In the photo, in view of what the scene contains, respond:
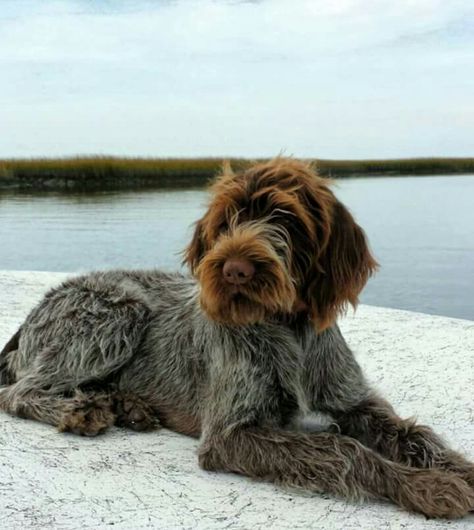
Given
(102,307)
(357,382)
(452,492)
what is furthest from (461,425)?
(102,307)

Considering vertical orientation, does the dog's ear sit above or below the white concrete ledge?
above

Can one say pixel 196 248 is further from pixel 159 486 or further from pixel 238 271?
pixel 159 486

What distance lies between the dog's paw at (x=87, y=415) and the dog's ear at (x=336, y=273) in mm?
1396

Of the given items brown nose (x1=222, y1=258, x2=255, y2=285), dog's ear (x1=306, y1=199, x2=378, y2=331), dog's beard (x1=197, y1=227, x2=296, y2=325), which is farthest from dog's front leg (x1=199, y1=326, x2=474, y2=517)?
brown nose (x1=222, y1=258, x2=255, y2=285)

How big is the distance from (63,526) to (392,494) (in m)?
1.41

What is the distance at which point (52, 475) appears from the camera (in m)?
3.63

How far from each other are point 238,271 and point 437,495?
1.28 metres

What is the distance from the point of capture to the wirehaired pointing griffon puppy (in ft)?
11.3

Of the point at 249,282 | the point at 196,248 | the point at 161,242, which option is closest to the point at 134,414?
the point at 196,248

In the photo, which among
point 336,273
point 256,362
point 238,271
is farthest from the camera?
point 256,362

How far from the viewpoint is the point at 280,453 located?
3584 millimetres

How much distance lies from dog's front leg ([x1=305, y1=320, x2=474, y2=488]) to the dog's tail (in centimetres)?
226

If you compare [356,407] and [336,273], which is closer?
[336,273]

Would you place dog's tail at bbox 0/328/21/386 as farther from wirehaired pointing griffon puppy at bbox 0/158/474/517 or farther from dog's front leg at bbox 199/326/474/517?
dog's front leg at bbox 199/326/474/517
